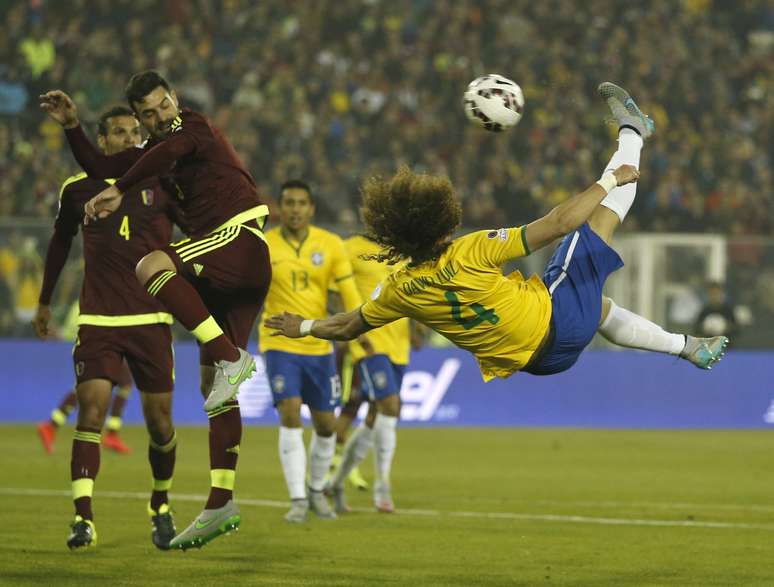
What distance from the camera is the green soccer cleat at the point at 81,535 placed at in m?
8.29

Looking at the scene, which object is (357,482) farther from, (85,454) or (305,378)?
(85,454)

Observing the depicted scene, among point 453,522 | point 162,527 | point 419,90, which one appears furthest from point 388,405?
point 419,90

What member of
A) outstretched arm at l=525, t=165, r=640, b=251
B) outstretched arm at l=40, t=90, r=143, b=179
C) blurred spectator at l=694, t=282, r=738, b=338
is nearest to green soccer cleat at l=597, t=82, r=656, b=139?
outstretched arm at l=525, t=165, r=640, b=251

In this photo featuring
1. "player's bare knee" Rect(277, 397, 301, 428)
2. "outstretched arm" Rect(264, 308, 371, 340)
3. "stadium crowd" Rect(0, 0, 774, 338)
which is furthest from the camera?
"stadium crowd" Rect(0, 0, 774, 338)

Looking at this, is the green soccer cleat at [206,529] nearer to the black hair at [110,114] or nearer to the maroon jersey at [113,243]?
the maroon jersey at [113,243]

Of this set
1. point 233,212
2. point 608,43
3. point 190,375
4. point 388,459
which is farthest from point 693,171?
point 233,212

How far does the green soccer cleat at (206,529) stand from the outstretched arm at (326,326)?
1069 millimetres

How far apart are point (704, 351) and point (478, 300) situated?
5.02ft

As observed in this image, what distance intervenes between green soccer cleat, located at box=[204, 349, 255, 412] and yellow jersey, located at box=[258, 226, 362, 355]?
3.68m

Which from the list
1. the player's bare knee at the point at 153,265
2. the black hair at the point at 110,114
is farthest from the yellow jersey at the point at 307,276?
the player's bare knee at the point at 153,265

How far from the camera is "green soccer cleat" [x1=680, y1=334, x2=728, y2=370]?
8055mm

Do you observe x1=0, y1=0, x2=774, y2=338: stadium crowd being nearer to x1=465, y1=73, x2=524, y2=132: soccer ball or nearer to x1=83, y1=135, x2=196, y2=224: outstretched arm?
x1=465, y1=73, x2=524, y2=132: soccer ball

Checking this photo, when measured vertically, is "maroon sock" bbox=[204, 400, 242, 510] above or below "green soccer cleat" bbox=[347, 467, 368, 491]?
above

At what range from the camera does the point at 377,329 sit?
1194cm
